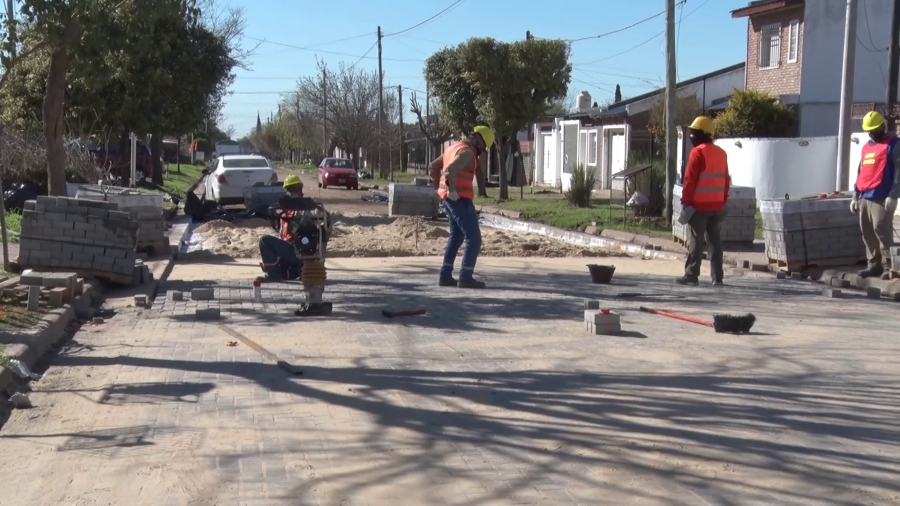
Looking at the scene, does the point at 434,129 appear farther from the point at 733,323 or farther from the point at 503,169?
the point at 733,323

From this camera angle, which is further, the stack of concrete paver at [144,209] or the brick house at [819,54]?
the brick house at [819,54]

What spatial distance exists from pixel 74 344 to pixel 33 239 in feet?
11.1

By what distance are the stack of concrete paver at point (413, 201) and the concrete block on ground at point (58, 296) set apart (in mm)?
15457

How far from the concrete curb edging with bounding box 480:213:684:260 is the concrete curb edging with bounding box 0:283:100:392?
31.5 feet

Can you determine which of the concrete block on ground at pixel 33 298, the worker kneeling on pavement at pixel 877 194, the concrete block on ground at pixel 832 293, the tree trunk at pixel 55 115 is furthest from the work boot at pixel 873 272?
the tree trunk at pixel 55 115

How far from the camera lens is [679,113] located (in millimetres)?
36750

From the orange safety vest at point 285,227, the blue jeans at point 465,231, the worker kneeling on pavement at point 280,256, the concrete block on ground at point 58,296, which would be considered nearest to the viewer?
the concrete block on ground at point 58,296

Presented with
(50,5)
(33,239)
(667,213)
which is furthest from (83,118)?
(50,5)

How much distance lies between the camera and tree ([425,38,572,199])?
115 ft

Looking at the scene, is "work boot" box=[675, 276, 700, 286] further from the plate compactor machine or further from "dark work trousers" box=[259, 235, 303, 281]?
"dark work trousers" box=[259, 235, 303, 281]

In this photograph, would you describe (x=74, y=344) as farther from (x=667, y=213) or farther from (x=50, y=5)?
(x=667, y=213)

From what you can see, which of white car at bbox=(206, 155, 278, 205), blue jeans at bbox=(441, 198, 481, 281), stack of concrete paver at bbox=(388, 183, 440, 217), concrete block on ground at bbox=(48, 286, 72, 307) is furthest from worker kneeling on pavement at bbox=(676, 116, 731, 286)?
white car at bbox=(206, 155, 278, 205)

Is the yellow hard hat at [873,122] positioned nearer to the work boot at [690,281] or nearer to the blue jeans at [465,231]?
the work boot at [690,281]

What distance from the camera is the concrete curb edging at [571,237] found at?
17719 millimetres
